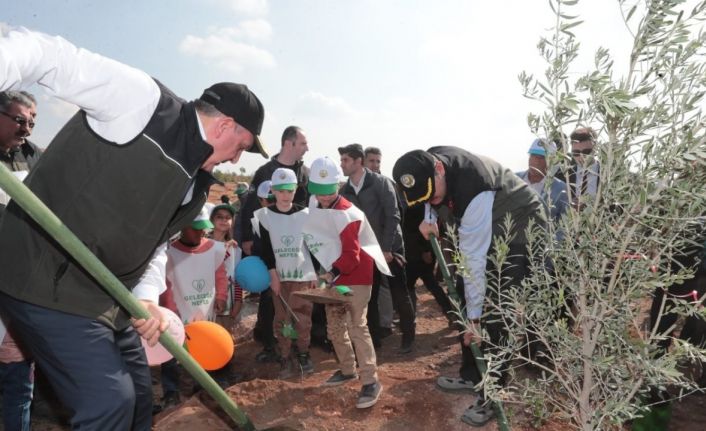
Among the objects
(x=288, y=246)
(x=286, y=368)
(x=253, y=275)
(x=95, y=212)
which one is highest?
(x=95, y=212)

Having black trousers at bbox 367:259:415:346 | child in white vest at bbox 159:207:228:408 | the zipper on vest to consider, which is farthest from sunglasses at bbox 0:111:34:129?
black trousers at bbox 367:259:415:346

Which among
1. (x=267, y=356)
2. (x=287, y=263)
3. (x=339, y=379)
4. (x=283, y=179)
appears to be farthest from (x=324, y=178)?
(x=267, y=356)

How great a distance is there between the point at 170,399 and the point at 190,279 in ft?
3.84

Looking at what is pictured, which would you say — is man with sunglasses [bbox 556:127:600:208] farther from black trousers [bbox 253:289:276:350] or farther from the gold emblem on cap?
black trousers [bbox 253:289:276:350]

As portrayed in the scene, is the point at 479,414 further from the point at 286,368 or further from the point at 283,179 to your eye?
the point at 283,179

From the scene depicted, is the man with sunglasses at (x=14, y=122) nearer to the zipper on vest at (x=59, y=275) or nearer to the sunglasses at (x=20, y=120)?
the sunglasses at (x=20, y=120)

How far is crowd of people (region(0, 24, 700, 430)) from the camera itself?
2.14 m

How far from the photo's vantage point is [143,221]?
2.26 metres

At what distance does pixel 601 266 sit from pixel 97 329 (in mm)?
2432

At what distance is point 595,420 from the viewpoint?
2.54 metres

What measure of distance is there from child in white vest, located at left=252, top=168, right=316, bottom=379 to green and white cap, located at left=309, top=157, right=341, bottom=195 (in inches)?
23.8

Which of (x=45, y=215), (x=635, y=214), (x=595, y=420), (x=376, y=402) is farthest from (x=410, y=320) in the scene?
(x=45, y=215)

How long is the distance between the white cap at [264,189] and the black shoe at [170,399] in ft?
7.86

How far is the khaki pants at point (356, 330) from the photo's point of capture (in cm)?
459
